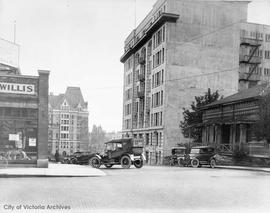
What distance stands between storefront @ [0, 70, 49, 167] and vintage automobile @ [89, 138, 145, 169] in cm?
451

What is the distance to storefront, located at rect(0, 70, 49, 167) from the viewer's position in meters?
20.2

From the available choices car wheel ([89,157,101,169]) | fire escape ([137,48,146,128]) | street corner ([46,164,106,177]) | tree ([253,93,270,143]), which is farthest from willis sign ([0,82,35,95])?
fire escape ([137,48,146,128])

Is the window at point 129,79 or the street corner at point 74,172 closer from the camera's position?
the street corner at point 74,172

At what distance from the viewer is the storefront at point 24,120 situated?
66.4 ft

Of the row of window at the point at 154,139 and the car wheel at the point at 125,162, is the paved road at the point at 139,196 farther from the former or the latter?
the row of window at the point at 154,139

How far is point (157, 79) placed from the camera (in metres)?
53.2

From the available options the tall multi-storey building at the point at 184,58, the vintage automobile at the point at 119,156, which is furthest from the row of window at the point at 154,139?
the vintage automobile at the point at 119,156

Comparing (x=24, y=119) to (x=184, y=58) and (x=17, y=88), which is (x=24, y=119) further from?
(x=184, y=58)

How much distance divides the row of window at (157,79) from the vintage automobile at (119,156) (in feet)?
86.3

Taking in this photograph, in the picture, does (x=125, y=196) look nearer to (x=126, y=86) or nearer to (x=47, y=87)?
(x=47, y=87)

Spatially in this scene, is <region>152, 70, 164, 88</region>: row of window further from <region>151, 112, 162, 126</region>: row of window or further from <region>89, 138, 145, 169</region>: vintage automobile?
<region>89, 138, 145, 169</region>: vintage automobile

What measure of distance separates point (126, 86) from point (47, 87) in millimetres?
50175

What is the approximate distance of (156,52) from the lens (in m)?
53.1

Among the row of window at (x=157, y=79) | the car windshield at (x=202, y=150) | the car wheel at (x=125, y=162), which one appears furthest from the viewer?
the row of window at (x=157, y=79)
